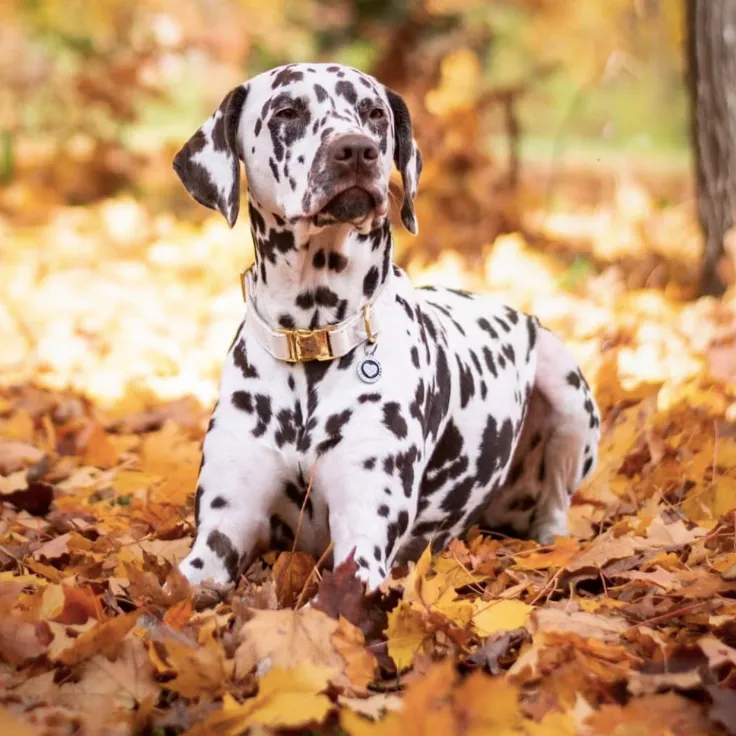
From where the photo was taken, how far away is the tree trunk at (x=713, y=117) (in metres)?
8.20

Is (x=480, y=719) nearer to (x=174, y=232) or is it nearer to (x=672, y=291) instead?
(x=672, y=291)

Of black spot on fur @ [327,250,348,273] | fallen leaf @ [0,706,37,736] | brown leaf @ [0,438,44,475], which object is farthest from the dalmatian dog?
brown leaf @ [0,438,44,475]

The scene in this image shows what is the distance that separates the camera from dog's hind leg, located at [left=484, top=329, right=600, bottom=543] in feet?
15.6

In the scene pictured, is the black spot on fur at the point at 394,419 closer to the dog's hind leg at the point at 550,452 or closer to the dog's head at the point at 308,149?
the dog's head at the point at 308,149

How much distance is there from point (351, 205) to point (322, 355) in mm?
492

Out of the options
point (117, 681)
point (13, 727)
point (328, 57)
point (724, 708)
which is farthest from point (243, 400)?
point (328, 57)

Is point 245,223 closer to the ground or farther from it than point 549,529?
farther from it

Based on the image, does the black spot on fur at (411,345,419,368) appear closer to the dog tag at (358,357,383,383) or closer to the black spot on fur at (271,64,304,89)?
the dog tag at (358,357,383,383)

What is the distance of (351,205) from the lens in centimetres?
355

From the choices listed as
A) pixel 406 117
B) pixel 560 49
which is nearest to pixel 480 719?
pixel 406 117

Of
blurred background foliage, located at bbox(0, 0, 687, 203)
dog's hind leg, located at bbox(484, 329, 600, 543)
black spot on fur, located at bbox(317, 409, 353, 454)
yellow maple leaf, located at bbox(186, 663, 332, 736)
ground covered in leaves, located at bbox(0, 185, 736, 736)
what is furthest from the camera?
blurred background foliage, located at bbox(0, 0, 687, 203)

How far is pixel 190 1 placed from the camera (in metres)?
14.5

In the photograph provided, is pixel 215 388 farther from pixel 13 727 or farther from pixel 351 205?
pixel 13 727

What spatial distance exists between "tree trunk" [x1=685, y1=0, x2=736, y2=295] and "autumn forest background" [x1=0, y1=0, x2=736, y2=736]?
0.07m
